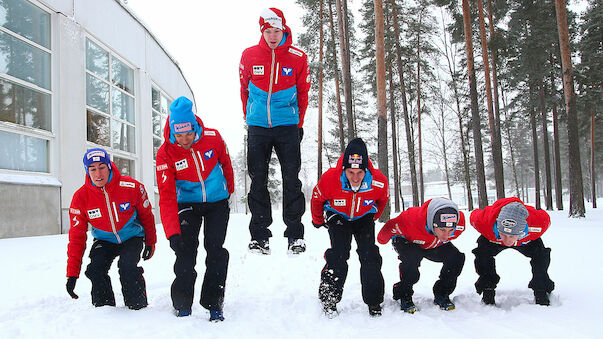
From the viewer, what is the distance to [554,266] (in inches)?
207

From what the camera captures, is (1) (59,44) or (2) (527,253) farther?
(1) (59,44)

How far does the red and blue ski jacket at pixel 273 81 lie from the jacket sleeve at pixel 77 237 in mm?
1962

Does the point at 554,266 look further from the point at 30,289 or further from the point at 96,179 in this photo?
the point at 30,289

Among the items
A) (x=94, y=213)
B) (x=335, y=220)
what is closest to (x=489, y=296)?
(x=335, y=220)

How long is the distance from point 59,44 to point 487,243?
10105 millimetres

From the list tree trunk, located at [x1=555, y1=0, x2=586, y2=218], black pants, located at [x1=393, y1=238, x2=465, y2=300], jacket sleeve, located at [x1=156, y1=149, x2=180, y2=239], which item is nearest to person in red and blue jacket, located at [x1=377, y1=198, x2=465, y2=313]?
black pants, located at [x1=393, y1=238, x2=465, y2=300]

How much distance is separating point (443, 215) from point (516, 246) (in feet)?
3.64

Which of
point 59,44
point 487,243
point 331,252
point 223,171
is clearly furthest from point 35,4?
point 487,243

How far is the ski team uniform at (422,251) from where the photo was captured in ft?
13.4

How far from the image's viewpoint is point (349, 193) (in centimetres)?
402

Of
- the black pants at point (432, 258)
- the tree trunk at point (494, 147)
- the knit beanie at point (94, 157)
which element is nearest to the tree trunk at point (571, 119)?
the tree trunk at point (494, 147)

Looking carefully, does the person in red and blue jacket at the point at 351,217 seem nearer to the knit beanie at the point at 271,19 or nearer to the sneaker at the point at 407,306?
the sneaker at the point at 407,306

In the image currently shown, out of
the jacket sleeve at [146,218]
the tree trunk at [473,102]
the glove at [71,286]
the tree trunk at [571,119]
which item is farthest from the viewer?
the tree trunk at [473,102]

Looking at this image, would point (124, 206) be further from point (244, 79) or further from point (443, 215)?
point (443, 215)
